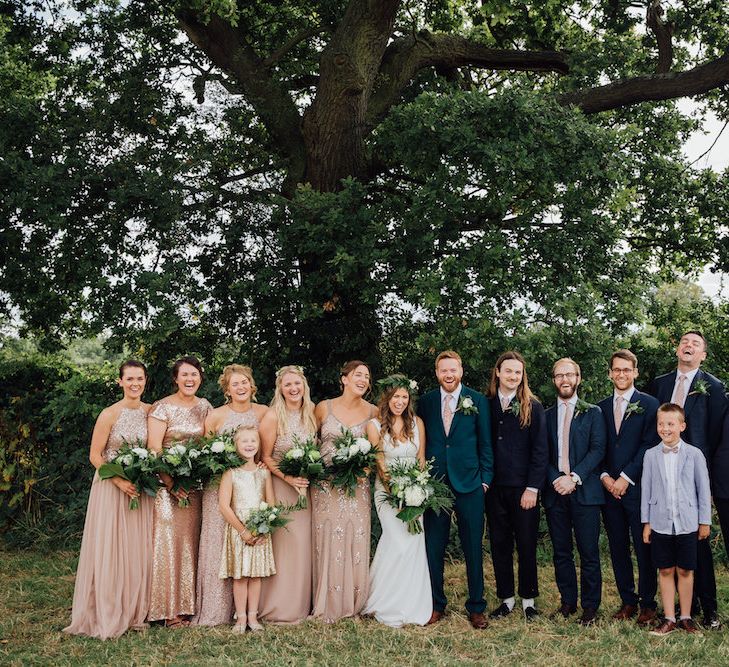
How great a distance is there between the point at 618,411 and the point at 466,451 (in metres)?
1.29

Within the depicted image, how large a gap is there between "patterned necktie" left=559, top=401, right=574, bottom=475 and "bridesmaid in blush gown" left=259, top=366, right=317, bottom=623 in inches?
81.6

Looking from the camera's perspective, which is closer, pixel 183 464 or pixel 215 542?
pixel 183 464

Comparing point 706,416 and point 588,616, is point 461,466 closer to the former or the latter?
point 588,616

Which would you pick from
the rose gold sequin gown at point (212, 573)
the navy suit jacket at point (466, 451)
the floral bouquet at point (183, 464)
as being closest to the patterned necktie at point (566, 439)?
the navy suit jacket at point (466, 451)

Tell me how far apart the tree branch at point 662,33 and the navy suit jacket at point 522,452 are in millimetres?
7307

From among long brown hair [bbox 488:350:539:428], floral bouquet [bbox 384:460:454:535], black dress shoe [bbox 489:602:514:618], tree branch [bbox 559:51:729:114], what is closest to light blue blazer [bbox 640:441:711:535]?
long brown hair [bbox 488:350:539:428]

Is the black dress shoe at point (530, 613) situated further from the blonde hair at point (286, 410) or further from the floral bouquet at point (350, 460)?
the blonde hair at point (286, 410)

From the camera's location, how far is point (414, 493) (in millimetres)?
6672

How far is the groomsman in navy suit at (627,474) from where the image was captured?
22.2 feet

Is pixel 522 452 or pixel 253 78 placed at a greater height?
pixel 253 78

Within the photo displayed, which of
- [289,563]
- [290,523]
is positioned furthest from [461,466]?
[289,563]

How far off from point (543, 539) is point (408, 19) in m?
8.25

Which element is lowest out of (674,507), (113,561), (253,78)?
(113,561)

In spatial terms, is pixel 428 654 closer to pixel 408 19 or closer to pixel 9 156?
pixel 9 156
